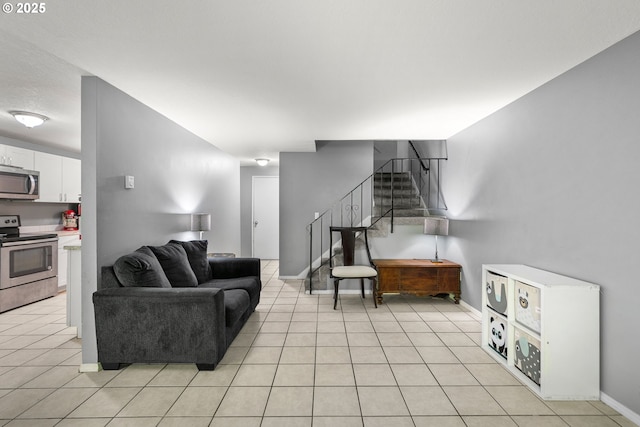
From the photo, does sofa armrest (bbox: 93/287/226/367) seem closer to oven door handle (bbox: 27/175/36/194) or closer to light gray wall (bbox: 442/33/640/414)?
light gray wall (bbox: 442/33/640/414)

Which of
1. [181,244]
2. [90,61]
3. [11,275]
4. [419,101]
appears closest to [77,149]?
[11,275]

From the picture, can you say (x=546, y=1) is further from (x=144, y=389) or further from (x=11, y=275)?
(x=11, y=275)

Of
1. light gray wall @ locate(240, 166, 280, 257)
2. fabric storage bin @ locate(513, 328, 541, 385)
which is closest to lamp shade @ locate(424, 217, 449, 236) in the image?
fabric storage bin @ locate(513, 328, 541, 385)

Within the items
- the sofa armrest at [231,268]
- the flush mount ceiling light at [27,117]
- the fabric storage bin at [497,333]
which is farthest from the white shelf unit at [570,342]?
the flush mount ceiling light at [27,117]

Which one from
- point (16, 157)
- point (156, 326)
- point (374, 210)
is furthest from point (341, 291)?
point (16, 157)

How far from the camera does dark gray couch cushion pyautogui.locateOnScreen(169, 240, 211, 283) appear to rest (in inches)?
142

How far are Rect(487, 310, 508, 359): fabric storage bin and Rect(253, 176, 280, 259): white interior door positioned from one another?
5.47m

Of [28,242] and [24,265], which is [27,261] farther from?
[28,242]

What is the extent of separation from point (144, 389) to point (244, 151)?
4255 millimetres

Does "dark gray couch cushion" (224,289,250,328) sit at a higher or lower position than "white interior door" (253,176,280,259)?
lower

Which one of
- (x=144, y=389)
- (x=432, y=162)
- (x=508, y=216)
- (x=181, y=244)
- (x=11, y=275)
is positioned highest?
(x=432, y=162)

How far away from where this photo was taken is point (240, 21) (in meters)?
1.76

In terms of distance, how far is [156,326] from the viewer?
244 centimetres

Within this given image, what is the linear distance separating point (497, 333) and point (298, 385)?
185 centimetres
